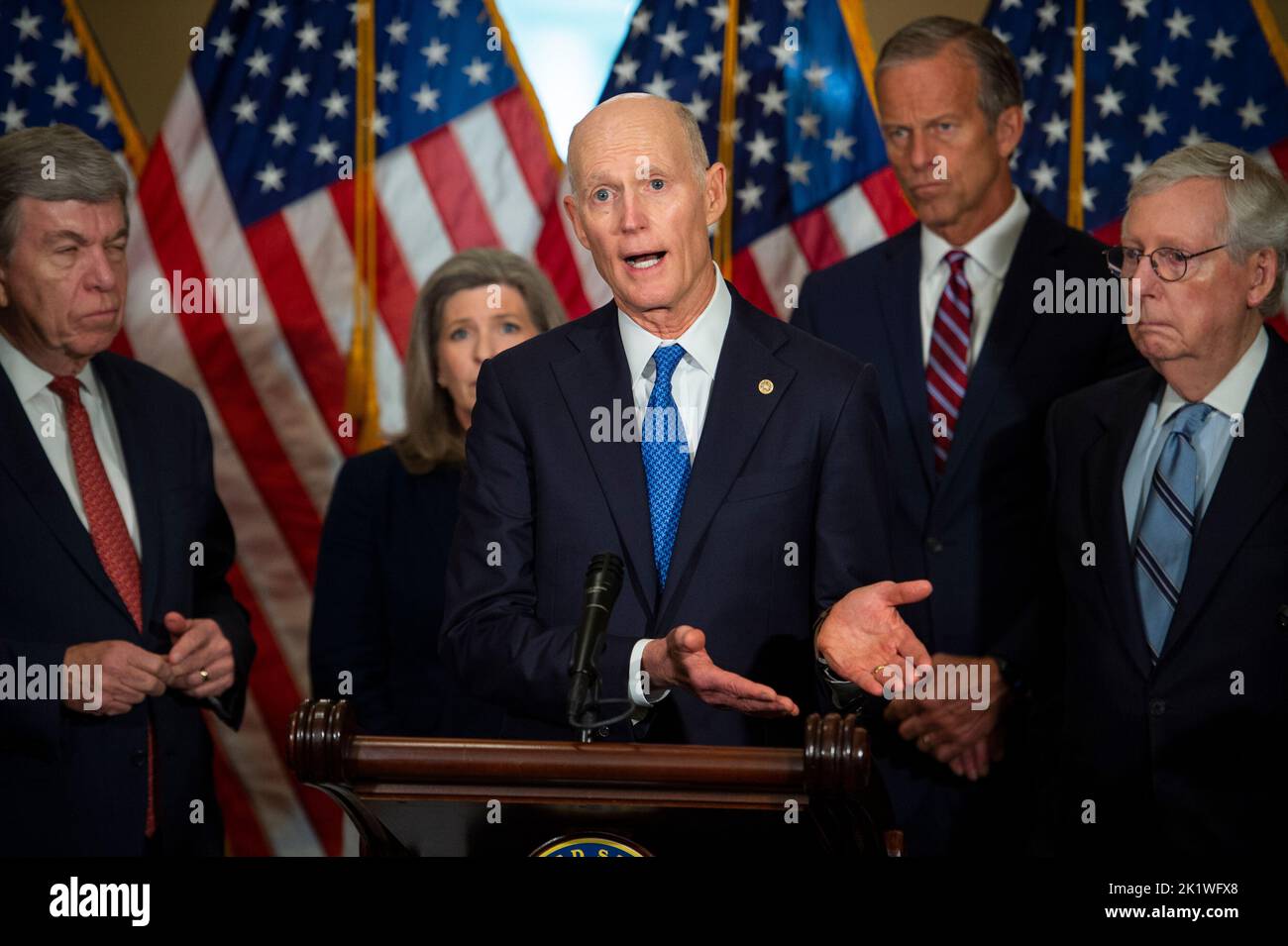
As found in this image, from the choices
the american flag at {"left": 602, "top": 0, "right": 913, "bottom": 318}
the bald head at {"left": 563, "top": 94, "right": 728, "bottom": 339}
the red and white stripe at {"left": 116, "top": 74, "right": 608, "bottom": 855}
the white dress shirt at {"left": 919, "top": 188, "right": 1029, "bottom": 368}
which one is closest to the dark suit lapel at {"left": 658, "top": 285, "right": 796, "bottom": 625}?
the bald head at {"left": 563, "top": 94, "right": 728, "bottom": 339}

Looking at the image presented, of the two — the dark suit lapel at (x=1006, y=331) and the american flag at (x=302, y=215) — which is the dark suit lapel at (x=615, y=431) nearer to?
the dark suit lapel at (x=1006, y=331)

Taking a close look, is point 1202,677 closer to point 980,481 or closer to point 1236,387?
point 1236,387

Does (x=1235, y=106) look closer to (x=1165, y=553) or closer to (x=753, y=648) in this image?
(x=1165, y=553)

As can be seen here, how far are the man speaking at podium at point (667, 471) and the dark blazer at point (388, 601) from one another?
1.07 meters

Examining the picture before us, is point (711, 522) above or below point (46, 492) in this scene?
below

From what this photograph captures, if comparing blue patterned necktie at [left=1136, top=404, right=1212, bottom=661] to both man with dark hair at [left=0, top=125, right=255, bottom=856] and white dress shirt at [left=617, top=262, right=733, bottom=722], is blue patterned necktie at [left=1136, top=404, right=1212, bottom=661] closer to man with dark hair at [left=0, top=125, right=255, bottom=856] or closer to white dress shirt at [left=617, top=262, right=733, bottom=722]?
white dress shirt at [left=617, top=262, right=733, bottom=722]

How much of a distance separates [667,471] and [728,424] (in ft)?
0.49

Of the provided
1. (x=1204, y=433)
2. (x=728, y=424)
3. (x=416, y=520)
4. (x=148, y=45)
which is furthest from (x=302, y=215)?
(x=1204, y=433)

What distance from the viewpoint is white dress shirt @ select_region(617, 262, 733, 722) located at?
3.04 meters

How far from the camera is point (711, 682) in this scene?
2.44 meters

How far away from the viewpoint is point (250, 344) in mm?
5035

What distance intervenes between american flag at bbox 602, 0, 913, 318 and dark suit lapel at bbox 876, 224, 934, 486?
2.69 feet

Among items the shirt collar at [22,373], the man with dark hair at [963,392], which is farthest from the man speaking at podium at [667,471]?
the shirt collar at [22,373]

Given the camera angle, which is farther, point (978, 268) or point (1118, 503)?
point (978, 268)
